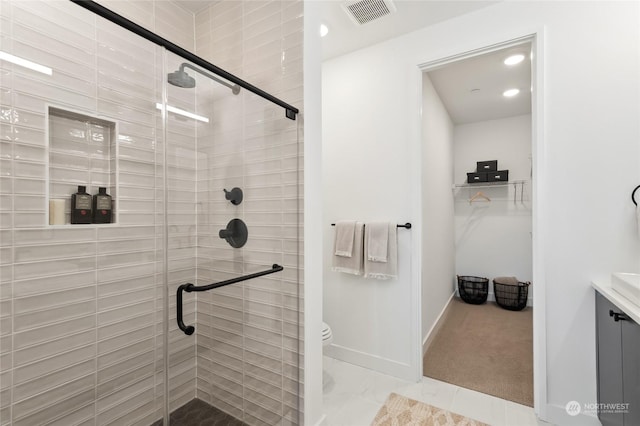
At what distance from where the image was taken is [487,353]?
2.60m

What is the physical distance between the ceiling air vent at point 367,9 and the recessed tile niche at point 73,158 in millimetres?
1663

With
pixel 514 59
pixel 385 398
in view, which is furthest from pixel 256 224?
pixel 514 59

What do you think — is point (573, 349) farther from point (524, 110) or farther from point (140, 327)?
point (524, 110)

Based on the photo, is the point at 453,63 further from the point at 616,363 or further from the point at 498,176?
the point at 498,176

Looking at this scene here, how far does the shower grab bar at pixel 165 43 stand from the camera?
0.85m

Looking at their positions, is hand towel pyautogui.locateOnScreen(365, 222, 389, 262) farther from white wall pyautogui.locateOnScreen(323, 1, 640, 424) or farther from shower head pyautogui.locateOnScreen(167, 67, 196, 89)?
shower head pyautogui.locateOnScreen(167, 67, 196, 89)

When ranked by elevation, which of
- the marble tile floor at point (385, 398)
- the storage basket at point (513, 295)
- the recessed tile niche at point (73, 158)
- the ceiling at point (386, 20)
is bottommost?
the marble tile floor at point (385, 398)

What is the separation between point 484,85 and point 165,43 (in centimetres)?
322

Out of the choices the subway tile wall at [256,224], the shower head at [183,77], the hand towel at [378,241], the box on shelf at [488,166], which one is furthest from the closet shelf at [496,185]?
the shower head at [183,77]

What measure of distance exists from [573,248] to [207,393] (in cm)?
204

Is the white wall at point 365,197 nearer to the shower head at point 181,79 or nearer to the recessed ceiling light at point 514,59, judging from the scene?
the recessed ceiling light at point 514,59

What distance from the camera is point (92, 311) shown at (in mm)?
1233

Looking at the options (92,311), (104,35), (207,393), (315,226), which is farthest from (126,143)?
(207,393)

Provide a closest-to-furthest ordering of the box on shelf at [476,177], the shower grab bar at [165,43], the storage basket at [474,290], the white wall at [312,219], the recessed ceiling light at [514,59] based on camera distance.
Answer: the shower grab bar at [165,43]
the white wall at [312,219]
the recessed ceiling light at [514,59]
the storage basket at [474,290]
the box on shelf at [476,177]
